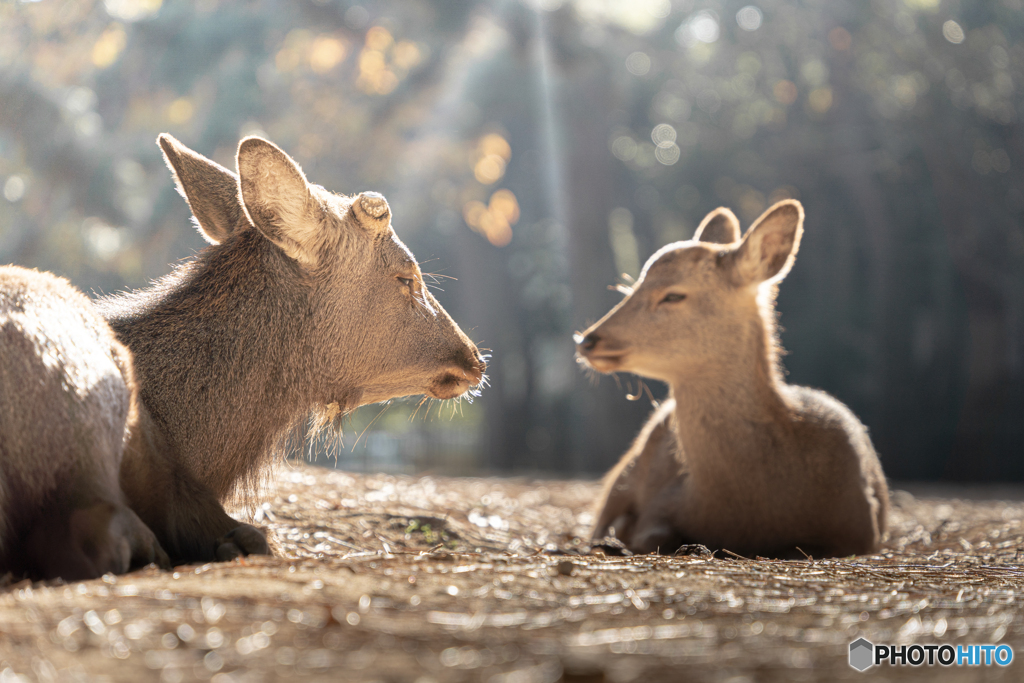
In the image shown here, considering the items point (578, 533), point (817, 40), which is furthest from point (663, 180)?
point (578, 533)

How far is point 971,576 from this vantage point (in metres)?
3.44

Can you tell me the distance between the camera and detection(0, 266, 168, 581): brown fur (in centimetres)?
268

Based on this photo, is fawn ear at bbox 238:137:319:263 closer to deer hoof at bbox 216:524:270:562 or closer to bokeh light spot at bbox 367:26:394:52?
deer hoof at bbox 216:524:270:562

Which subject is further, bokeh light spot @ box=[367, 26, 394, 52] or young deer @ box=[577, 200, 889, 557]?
bokeh light spot @ box=[367, 26, 394, 52]

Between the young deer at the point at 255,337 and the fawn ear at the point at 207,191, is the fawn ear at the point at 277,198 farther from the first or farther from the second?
the fawn ear at the point at 207,191

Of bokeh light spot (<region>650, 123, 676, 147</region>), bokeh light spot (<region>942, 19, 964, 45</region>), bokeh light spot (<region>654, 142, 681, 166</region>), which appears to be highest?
bokeh light spot (<region>942, 19, 964, 45</region>)

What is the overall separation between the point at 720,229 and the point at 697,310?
4.33 ft

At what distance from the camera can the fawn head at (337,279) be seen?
3.78 metres

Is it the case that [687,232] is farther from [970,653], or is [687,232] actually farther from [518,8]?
[970,653]

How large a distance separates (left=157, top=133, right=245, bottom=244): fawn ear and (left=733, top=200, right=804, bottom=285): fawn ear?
300cm

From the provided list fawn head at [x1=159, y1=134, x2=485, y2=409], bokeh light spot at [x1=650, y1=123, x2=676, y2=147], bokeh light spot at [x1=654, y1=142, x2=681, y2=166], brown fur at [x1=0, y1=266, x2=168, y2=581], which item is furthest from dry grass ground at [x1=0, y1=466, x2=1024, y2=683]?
bokeh light spot at [x1=650, y1=123, x2=676, y2=147]

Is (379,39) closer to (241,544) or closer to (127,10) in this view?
(127,10)

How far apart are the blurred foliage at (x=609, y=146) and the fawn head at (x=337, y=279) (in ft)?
40.8

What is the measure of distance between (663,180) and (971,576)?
2095 cm
